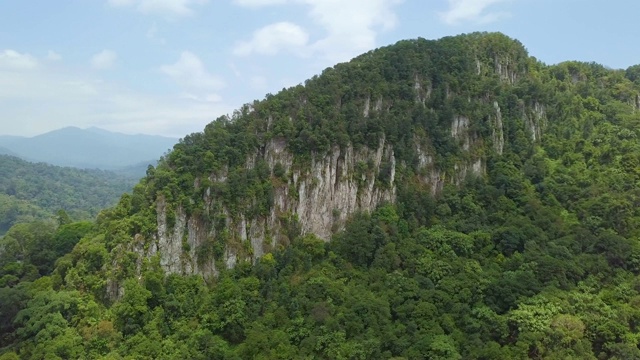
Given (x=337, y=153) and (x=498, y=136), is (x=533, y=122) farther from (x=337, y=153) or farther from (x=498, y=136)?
(x=337, y=153)

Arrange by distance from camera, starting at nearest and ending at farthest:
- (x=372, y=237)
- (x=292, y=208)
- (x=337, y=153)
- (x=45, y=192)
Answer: (x=372, y=237) < (x=292, y=208) < (x=337, y=153) < (x=45, y=192)

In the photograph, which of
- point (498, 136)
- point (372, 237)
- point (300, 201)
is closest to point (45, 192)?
point (300, 201)

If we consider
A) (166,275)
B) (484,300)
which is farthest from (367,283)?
(166,275)

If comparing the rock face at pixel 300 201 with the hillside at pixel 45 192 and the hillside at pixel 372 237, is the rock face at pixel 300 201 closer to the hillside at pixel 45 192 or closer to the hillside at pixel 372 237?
the hillside at pixel 372 237

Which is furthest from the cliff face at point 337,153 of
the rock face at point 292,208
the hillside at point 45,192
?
the hillside at point 45,192

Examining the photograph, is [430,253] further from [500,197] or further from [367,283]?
[500,197]
